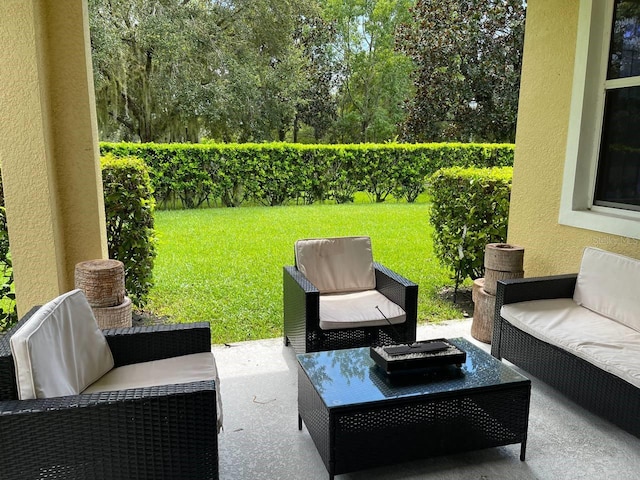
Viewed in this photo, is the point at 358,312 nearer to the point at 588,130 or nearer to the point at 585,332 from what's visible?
the point at 585,332

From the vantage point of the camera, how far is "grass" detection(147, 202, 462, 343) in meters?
4.48

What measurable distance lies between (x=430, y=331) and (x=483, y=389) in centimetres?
183

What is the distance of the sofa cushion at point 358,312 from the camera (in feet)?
10.3

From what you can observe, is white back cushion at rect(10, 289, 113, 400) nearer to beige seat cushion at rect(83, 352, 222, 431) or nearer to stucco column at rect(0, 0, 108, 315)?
beige seat cushion at rect(83, 352, 222, 431)

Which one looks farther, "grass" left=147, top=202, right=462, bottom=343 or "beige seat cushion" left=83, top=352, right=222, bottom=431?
"grass" left=147, top=202, right=462, bottom=343

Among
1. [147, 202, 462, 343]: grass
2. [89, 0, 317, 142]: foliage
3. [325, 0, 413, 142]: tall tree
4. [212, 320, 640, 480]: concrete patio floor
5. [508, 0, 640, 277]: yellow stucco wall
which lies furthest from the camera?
[325, 0, 413, 142]: tall tree

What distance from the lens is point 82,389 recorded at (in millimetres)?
2094

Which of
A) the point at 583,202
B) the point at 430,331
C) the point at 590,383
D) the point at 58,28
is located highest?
the point at 58,28

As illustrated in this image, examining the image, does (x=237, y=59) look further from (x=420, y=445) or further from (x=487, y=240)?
(x=420, y=445)

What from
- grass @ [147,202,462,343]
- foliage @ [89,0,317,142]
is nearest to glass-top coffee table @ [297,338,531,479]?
grass @ [147,202,462,343]

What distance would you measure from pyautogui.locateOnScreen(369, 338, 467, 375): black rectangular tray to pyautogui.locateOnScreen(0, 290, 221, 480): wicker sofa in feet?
2.71

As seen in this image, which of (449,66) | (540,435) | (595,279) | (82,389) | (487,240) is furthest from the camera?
(449,66)

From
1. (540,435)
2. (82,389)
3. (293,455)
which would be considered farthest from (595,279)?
(82,389)

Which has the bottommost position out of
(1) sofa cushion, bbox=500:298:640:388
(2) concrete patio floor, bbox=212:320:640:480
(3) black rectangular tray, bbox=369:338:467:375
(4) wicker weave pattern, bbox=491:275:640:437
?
(2) concrete patio floor, bbox=212:320:640:480
